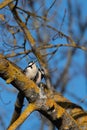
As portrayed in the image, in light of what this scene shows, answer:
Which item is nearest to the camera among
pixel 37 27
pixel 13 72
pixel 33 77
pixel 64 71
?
pixel 13 72

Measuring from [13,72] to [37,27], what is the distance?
3.66 ft

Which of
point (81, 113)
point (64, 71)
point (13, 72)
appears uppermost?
point (13, 72)

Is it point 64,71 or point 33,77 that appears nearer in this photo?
point 33,77

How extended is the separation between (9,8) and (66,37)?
0.58m

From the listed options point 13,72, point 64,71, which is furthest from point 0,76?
point 64,71

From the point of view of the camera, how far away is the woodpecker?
416 centimetres

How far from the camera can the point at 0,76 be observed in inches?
152

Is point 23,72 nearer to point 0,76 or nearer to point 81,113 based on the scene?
point 0,76

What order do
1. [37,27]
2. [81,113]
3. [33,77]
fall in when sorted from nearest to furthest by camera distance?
[33,77] < [81,113] < [37,27]

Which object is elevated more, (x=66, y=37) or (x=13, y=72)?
(x=13, y=72)

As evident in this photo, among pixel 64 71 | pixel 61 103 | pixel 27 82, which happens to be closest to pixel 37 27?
pixel 61 103

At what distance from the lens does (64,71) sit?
1055 cm

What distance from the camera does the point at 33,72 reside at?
418 cm

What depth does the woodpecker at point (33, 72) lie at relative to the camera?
416 centimetres
